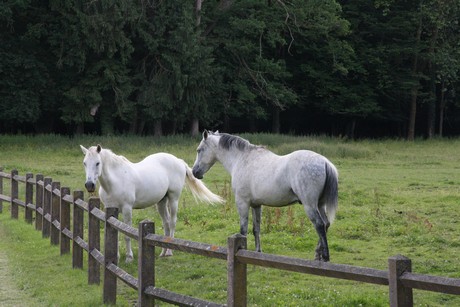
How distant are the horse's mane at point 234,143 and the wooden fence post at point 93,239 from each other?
3059 mm

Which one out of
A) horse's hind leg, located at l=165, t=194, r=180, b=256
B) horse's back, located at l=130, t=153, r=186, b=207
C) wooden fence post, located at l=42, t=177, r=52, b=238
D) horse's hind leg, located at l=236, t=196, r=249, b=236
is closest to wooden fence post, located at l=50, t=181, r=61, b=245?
wooden fence post, located at l=42, t=177, r=52, b=238

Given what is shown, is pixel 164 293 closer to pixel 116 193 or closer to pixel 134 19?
pixel 116 193

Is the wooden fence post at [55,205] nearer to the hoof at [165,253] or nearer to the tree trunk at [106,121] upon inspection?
the hoof at [165,253]

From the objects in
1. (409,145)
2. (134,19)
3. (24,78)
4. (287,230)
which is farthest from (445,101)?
(287,230)

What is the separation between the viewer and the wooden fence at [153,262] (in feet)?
14.6

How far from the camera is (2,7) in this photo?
1550 inches

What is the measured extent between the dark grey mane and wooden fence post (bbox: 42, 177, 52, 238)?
11.7ft

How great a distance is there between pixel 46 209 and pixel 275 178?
16.4ft

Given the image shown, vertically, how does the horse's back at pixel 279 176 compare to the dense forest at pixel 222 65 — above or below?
below

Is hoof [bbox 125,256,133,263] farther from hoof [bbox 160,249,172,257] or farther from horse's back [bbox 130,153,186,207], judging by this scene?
horse's back [bbox 130,153,186,207]

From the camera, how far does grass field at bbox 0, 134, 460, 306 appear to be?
8.93 m

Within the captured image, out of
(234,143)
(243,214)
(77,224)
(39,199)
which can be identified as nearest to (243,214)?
(243,214)

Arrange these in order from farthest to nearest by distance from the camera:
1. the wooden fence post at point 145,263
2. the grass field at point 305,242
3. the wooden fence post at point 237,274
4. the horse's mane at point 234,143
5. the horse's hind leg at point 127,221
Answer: the horse's mane at point 234,143
the horse's hind leg at point 127,221
the grass field at point 305,242
the wooden fence post at point 145,263
the wooden fence post at point 237,274

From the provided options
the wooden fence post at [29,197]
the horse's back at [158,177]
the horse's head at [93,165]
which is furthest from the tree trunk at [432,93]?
the horse's head at [93,165]
